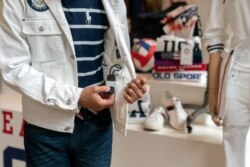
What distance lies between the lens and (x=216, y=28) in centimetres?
116

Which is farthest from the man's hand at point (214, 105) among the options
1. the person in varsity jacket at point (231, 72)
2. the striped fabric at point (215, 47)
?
the striped fabric at point (215, 47)

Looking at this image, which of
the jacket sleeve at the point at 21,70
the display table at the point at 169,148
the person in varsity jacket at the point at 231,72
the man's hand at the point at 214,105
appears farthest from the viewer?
the display table at the point at 169,148

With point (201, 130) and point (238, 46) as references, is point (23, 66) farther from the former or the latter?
point (201, 130)

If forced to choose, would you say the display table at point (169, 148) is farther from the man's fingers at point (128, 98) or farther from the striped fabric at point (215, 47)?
the man's fingers at point (128, 98)

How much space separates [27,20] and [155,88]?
3.22ft

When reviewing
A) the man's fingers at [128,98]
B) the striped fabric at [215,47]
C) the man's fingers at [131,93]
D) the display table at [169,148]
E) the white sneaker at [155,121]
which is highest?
the striped fabric at [215,47]

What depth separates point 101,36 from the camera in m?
0.85

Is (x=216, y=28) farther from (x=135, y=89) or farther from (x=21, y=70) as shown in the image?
(x=21, y=70)

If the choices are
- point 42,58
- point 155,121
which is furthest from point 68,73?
point 155,121

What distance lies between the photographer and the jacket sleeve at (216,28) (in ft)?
3.78

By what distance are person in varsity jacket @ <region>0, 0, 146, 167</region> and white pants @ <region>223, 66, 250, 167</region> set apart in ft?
1.29

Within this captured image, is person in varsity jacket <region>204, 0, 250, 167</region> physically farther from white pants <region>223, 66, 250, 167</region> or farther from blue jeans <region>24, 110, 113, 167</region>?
blue jeans <region>24, 110, 113, 167</region>

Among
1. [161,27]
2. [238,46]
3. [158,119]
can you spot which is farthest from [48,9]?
[161,27]

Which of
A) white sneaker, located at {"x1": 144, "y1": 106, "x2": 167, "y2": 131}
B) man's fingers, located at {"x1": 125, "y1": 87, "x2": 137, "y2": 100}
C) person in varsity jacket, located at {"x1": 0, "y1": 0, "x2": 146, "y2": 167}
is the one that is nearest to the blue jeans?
person in varsity jacket, located at {"x1": 0, "y1": 0, "x2": 146, "y2": 167}
